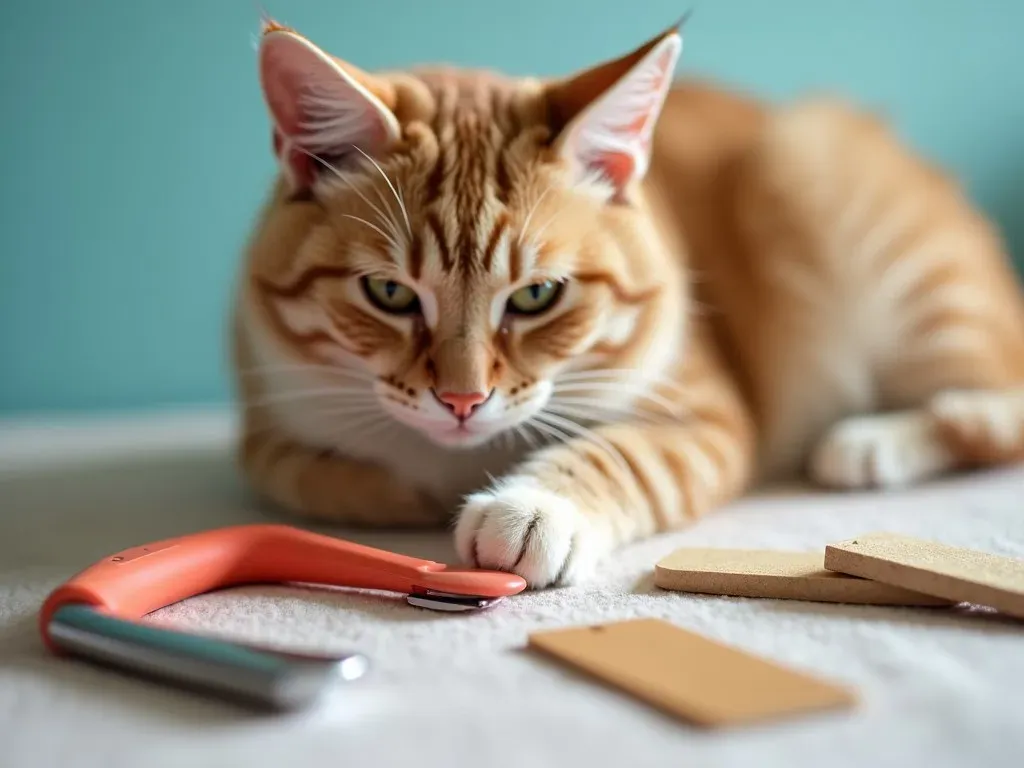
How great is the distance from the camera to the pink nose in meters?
1.04

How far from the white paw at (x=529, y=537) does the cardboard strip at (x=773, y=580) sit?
0.27 ft

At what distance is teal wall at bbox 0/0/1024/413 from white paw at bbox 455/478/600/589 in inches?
52.9

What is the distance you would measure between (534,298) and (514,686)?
1.75 ft

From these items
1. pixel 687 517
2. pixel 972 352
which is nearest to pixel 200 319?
pixel 687 517

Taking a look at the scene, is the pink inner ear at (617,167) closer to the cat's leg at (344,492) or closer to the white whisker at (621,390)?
the white whisker at (621,390)

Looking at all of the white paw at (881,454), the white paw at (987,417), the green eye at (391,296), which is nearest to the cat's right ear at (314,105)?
the green eye at (391,296)

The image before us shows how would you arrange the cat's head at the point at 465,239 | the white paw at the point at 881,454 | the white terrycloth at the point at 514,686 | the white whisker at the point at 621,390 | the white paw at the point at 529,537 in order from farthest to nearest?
the white paw at the point at 881,454
the white whisker at the point at 621,390
the cat's head at the point at 465,239
the white paw at the point at 529,537
the white terrycloth at the point at 514,686

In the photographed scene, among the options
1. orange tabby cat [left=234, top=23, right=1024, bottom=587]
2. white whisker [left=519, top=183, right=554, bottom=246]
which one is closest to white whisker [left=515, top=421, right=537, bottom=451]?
orange tabby cat [left=234, top=23, right=1024, bottom=587]

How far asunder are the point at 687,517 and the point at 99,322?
1515mm

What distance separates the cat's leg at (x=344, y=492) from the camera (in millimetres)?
1227

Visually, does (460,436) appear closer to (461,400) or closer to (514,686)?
(461,400)

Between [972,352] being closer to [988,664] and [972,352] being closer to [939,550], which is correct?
[939,550]

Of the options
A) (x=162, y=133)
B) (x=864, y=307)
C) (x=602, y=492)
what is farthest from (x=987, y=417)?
(x=162, y=133)

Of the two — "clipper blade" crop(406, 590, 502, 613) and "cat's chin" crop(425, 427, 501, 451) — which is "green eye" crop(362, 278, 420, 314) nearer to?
"cat's chin" crop(425, 427, 501, 451)
